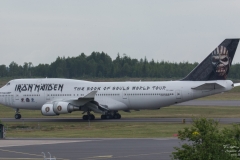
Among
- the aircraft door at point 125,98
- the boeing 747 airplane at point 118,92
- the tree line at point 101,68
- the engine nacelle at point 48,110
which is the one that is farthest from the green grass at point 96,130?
the tree line at point 101,68

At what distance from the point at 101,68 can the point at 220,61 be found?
79.2 metres

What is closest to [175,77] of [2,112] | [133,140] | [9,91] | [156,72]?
[156,72]

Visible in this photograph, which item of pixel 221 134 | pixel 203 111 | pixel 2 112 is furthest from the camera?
pixel 2 112

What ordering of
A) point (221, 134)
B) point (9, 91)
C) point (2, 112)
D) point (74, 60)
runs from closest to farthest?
point (221, 134) → point (9, 91) → point (2, 112) → point (74, 60)

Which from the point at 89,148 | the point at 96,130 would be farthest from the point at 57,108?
the point at 89,148

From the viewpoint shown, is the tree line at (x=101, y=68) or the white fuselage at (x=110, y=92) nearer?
the white fuselage at (x=110, y=92)

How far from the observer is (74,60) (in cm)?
12762

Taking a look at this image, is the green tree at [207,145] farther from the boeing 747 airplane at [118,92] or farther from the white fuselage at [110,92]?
the white fuselage at [110,92]

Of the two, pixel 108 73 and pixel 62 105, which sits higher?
pixel 108 73

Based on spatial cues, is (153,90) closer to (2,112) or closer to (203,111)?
(203,111)

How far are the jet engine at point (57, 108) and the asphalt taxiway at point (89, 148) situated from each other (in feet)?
56.9

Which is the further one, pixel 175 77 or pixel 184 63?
pixel 184 63

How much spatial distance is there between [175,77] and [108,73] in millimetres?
15464

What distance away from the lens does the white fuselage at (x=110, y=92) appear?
54656mm
